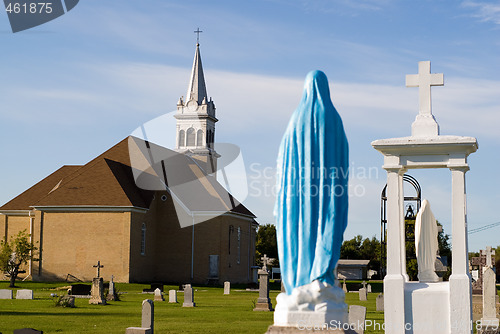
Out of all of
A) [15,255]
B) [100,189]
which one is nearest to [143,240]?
[100,189]

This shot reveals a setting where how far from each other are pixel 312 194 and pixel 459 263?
4.76m

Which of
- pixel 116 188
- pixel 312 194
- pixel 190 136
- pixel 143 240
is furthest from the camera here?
pixel 190 136

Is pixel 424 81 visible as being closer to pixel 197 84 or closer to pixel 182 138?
pixel 182 138

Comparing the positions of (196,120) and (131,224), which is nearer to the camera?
(131,224)

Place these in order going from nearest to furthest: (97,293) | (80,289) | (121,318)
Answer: (121,318) < (97,293) < (80,289)

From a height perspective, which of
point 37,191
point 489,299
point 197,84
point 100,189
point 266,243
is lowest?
point 489,299

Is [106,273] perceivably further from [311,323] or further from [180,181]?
[311,323]

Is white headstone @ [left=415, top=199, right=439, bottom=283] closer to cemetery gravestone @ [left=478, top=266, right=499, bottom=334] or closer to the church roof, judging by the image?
cemetery gravestone @ [left=478, top=266, right=499, bottom=334]

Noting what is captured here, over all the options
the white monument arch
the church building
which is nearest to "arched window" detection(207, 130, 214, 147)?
the church building

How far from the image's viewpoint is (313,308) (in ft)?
26.6

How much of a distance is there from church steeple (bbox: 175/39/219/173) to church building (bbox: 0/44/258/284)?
16385 mm

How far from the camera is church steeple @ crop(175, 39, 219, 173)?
8669 centimetres

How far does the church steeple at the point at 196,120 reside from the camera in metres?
86.7

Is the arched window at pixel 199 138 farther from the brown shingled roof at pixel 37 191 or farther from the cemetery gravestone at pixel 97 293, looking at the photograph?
the cemetery gravestone at pixel 97 293
